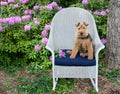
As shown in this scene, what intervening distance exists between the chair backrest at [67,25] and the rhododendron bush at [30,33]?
234 millimetres

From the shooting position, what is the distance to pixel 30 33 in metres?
4.76

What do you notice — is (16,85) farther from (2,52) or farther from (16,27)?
(16,27)

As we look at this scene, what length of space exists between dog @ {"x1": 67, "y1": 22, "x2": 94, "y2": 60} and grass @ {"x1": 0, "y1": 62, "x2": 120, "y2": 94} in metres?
0.46

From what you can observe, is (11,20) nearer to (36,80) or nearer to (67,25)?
(67,25)

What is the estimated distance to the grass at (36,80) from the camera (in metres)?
4.04

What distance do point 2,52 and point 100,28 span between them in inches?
62.6

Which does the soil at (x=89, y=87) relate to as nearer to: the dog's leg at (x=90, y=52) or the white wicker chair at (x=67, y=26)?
the white wicker chair at (x=67, y=26)

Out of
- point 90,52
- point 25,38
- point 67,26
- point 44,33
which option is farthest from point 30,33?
point 90,52

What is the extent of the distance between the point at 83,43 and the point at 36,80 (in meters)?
0.87

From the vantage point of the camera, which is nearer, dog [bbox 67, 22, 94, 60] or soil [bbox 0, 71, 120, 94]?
dog [bbox 67, 22, 94, 60]

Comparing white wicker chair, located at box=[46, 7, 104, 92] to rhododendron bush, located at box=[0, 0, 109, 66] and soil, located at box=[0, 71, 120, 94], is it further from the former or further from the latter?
rhododendron bush, located at box=[0, 0, 109, 66]

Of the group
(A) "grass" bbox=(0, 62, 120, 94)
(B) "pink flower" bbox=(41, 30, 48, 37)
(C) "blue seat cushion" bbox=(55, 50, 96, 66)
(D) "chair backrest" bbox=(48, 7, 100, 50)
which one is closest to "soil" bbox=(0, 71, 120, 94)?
(A) "grass" bbox=(0, 62, 120, 94)

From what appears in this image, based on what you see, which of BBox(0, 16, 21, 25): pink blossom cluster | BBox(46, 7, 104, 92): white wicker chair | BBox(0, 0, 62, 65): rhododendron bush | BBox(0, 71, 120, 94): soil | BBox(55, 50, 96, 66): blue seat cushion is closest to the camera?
BBox(55, 50, 96, 66): blue seat cushion

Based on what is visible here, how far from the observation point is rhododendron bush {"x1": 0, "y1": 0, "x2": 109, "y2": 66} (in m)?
4.54
